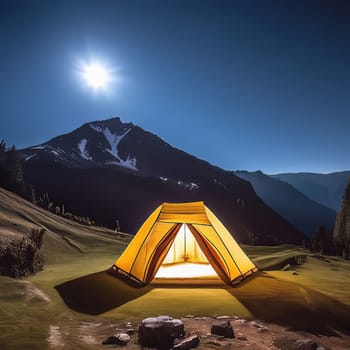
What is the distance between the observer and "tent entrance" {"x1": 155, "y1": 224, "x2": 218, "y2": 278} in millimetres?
12659

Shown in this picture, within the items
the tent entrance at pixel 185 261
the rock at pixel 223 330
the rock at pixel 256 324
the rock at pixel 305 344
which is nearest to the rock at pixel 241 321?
the rock at pixel 256 324

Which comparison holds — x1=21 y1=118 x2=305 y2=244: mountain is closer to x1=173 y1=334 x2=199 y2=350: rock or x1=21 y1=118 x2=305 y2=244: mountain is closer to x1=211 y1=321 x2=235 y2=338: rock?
x1=211 y1=321 x2=235 y2=338: rock

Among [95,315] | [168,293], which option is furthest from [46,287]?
[168,293]

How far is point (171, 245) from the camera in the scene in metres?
11.8

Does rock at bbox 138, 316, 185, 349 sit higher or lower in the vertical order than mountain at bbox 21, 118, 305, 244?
lower

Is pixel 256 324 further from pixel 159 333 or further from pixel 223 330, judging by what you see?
pixel 159 333

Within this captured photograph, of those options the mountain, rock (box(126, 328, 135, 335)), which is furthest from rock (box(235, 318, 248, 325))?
the mountain

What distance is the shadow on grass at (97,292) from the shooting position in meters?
8.25

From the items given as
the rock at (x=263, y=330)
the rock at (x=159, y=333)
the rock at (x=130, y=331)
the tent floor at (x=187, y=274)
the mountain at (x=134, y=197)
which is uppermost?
the mountain at (x=134, y=197)

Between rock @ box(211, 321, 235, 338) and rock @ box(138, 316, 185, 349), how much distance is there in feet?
2.37

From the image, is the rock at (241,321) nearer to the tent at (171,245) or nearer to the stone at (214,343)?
the stone at (214,343)

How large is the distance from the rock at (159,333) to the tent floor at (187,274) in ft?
17.1

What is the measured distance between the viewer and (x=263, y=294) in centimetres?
944

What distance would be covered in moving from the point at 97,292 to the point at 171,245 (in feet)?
10.6
